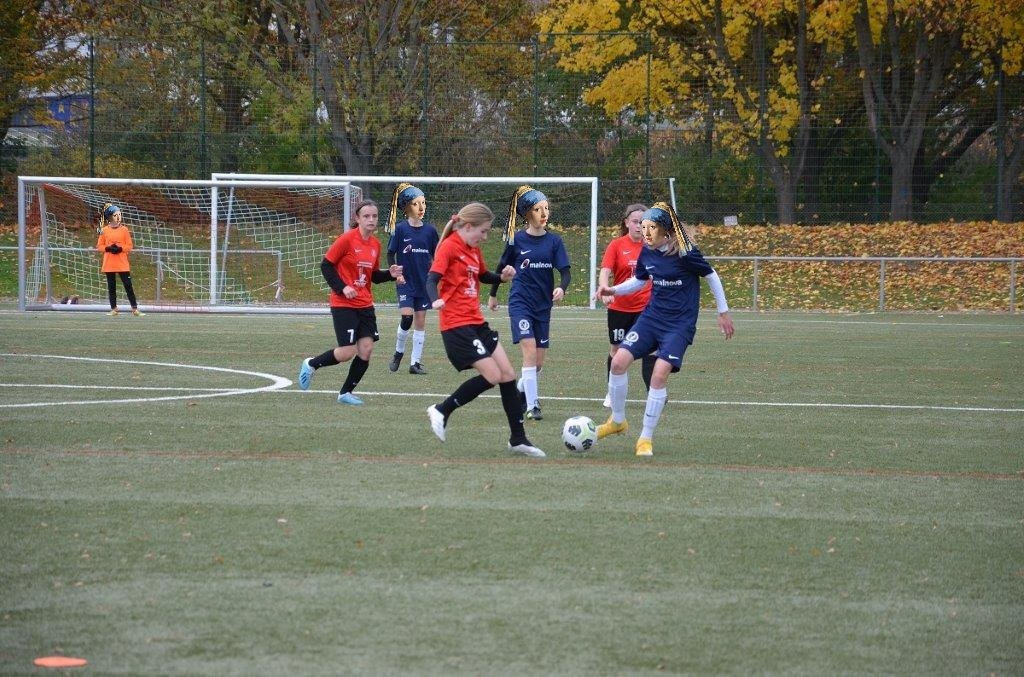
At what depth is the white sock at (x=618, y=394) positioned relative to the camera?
368 inches

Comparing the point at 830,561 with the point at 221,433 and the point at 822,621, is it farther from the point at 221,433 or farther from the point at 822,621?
the point at 221,433

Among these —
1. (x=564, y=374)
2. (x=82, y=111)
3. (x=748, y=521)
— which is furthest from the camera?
(x=82, y=111)

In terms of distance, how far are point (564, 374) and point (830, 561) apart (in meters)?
8.34

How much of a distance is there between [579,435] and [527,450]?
378 millimetres

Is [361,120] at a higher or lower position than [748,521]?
higher

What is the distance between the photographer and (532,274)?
11.2m

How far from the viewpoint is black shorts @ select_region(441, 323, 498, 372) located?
29.2ft

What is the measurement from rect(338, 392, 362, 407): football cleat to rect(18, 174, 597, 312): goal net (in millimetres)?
13743

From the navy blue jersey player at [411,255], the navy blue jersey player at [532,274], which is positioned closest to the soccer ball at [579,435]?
the navy blue jersey player at [532,274]

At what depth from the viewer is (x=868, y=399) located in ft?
39.6

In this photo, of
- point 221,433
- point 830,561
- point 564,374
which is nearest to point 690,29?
point 564,374

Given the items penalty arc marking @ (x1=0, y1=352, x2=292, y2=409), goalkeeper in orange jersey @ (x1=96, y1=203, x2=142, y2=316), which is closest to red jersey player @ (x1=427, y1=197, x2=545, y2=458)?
penalty arc marking @ (x1=0, y1=352, x2=292, y2=409)

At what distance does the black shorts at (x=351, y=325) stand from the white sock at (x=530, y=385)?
156 centimetres

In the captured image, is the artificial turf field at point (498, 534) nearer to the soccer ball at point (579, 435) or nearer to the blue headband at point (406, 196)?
the soccer ball at point (579, 435)
